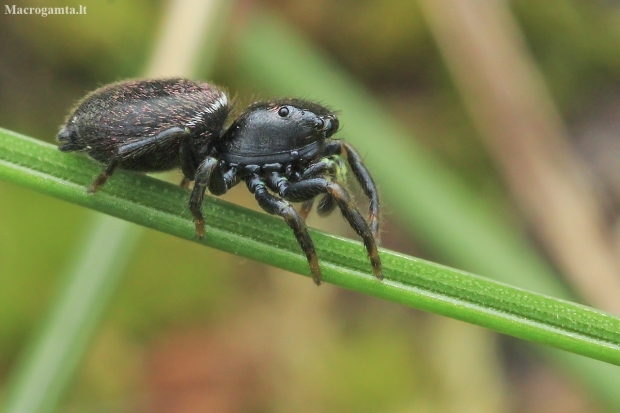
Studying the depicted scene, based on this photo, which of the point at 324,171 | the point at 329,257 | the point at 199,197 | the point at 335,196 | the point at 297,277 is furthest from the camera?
the point at 297,277

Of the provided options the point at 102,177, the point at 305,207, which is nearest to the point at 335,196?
the point at 305,207

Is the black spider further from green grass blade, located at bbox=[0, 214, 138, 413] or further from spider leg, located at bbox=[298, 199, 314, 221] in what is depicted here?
green grass blade, located at bbox=[0, 214, 138, 413]

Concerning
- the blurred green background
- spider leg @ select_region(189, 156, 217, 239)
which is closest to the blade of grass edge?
the blurred green background

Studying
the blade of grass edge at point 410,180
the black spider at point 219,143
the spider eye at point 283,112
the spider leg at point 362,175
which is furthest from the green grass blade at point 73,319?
the blade of grass edge at point 410,180

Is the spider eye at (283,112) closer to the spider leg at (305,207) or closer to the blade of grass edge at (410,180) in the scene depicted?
the spider leg at (305,207)

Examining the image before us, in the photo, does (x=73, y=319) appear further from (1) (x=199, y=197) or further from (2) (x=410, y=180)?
(2) (x=410, y=180)
